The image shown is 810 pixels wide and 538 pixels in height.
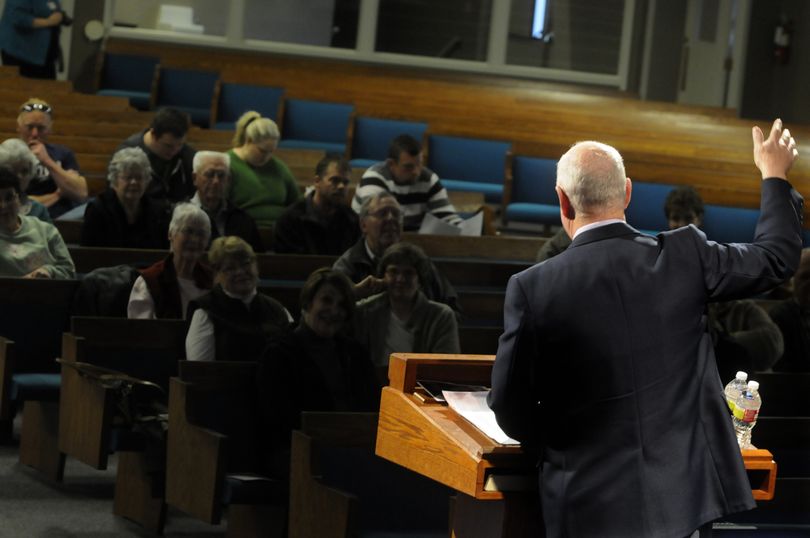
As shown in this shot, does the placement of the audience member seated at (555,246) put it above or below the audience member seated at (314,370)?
above

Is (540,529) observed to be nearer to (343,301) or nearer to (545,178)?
(343,301)

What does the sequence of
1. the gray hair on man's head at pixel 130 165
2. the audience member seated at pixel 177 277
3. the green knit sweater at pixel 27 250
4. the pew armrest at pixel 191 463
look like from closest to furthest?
the pew armrest at pixel 191 463
the audience member seated at pixel 177 277
the green knit sweater at pixel 27 250
the gray hair on man's head at pixel 130 165

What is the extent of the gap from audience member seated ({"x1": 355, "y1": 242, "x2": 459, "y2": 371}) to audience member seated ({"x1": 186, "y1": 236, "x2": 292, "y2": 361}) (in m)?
0.29

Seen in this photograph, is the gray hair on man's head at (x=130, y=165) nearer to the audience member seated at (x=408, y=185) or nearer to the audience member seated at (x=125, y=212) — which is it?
the audience member seated at (x=125, y=212)

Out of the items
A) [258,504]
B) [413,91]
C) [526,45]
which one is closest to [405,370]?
[258,504]

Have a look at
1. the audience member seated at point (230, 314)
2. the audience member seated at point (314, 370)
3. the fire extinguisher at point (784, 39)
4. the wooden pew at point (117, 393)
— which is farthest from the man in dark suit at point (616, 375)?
the fire extinguisher at point (784, 39)

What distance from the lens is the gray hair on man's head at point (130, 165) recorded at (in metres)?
4.96

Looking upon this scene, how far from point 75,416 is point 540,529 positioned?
232 centimetres

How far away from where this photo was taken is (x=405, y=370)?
7.04 ft

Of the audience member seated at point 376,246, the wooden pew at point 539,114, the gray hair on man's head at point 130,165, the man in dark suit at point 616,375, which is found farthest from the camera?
the wooden pew at point 539,114

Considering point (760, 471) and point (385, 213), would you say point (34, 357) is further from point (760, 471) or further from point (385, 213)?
point (760, 471)

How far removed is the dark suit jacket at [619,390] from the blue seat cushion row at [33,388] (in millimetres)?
2598

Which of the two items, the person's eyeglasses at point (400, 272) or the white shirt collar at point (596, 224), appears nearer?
the white shirt collar at point (596, 224)

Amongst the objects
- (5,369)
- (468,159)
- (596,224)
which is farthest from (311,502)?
(468,159)
